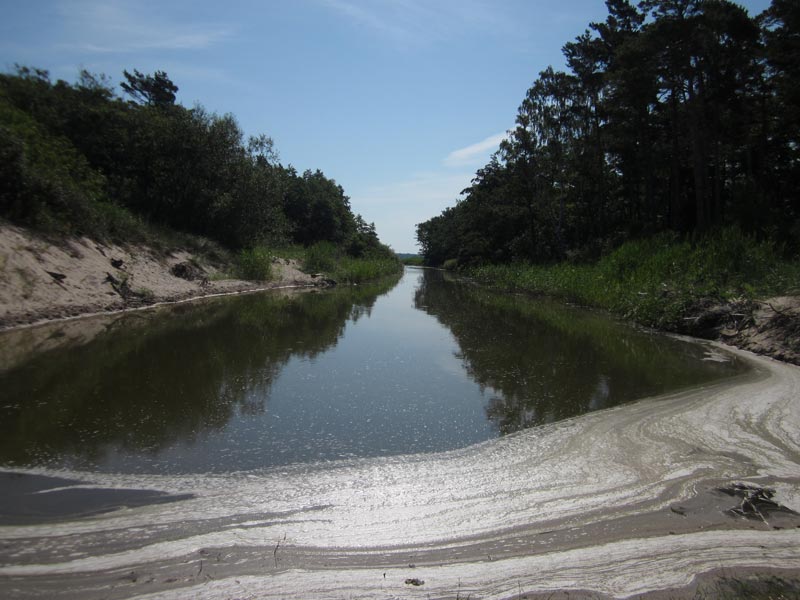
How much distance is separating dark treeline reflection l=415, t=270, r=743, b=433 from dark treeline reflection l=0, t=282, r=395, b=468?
10.1 feet

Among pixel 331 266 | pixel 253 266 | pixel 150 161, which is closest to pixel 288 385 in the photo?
pixel 253 266

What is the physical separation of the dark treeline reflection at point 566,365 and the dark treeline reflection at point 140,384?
3067mm

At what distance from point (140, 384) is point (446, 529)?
4.94 m

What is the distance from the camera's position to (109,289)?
42.6 ft

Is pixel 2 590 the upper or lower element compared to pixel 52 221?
lower

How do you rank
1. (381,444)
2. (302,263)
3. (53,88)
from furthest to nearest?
(302,263), (53,88), (381,444)

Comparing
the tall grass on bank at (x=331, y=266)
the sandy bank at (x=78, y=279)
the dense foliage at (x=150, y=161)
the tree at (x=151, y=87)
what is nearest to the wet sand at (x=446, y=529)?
the sandy bank at (x=78, y=279)

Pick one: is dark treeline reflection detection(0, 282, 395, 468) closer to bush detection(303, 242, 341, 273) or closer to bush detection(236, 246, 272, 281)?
bush detection(236, 246, 272, 281)

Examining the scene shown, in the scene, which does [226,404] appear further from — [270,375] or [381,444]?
[381,444]

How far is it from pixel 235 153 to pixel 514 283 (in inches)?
664

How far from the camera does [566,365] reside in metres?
8.37

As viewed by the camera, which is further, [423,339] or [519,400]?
[423,339]

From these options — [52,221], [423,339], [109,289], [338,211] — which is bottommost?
[423,339]

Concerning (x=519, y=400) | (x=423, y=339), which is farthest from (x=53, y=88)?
(x=519, y=400)
